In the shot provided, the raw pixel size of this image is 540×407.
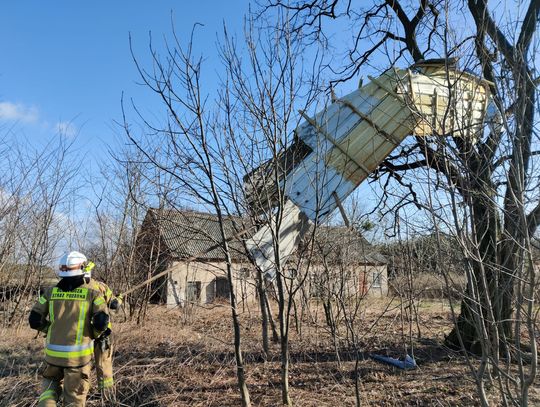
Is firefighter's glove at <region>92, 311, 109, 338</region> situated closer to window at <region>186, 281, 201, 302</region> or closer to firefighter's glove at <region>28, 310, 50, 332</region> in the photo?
firefighter's glove at <region>28, 310, 50, 332</region>

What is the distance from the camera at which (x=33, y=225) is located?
1095 centimetres

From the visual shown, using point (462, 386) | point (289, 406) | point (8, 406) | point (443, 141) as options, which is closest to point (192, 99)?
point (443, 141)

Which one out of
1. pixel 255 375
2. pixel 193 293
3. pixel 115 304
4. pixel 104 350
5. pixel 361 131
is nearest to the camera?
pixel 115 304

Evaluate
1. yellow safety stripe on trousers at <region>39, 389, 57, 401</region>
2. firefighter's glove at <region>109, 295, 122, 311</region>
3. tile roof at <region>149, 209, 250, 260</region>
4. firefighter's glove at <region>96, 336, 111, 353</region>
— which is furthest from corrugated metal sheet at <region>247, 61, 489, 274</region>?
yellow safety stripe on trousers at <region>39, 389, 57, 401</region>

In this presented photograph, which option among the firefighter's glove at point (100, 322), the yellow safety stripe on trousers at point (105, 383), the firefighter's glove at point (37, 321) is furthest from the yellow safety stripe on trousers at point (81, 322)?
the yellow safety stripe on trousers at point (105, 383)

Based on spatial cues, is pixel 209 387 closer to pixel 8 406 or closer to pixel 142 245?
pixel 8 406

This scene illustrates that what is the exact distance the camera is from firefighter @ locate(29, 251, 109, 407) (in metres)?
4.32

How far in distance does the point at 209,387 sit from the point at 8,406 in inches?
89.5

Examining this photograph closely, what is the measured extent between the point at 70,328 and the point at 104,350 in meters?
0.53

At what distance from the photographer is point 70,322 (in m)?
4.37

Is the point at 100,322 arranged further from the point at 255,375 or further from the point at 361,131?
the point at 361,131

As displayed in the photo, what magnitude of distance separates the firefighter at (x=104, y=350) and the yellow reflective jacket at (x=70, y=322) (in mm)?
132

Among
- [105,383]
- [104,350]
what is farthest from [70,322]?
[105,383]

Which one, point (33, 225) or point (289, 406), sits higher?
point (33, 225)
